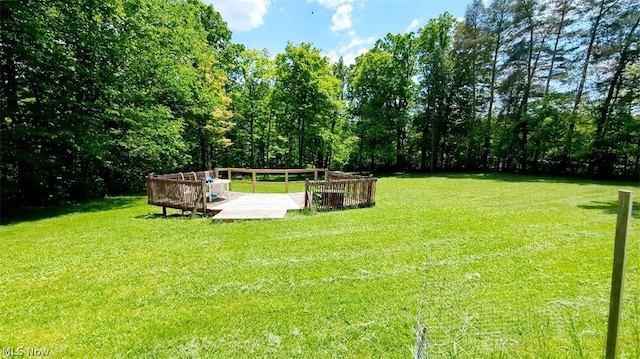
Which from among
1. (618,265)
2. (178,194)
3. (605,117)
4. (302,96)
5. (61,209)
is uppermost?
(302,96)

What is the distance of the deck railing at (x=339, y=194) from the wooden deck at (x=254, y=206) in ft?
2.10

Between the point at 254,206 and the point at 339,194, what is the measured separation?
292cm

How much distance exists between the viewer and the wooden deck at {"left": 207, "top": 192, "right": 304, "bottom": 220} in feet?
27.3

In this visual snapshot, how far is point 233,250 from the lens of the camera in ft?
18.4

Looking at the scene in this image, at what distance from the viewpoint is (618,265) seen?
1.36m

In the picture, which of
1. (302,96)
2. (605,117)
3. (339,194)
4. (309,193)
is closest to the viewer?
(309,193)

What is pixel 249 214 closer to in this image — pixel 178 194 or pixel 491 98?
pixel 178 194

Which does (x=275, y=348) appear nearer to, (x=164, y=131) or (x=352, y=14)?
(x=164, y=131)

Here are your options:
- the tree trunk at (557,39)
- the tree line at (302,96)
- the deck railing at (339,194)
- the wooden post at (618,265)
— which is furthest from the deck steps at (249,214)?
the tree trunk at (557,39)

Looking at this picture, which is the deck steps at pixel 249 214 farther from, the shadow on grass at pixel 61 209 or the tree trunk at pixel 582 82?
the tree trunk at pixel 582 82

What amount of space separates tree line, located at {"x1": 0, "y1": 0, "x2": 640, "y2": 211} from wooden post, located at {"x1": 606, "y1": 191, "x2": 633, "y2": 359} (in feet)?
43.2

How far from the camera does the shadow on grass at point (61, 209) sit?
887 centimetres

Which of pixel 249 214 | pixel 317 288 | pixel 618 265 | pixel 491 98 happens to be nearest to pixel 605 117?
pixel 491 98

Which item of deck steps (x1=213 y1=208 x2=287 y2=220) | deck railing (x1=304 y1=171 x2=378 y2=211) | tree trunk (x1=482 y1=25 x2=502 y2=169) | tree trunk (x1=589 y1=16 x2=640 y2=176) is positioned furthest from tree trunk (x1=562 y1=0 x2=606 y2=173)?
deck steps (x1=213 y1=208 x2=287 y2=220)
